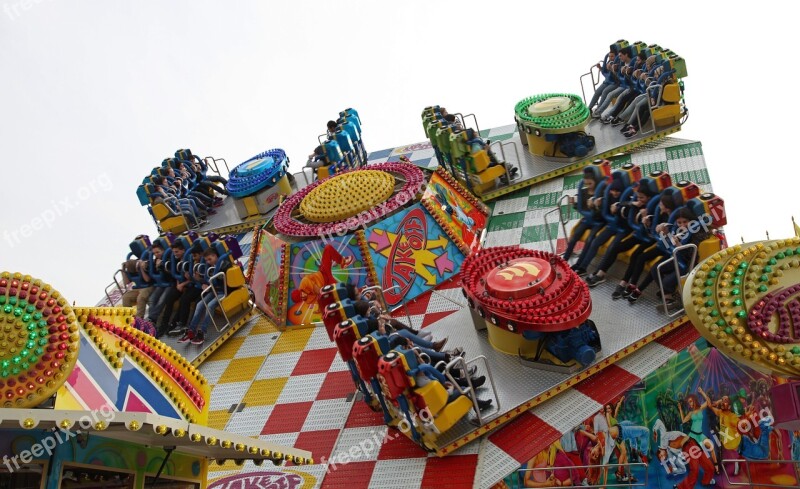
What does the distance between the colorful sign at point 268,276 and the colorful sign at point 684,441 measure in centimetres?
445

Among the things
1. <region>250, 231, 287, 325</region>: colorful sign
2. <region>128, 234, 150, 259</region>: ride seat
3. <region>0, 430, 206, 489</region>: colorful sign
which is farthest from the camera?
<region>128, 234, 150, 259</region>: ride seat

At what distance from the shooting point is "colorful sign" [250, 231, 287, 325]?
10309mm

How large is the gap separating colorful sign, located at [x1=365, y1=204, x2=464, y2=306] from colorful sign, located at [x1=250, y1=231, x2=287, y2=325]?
1.28m

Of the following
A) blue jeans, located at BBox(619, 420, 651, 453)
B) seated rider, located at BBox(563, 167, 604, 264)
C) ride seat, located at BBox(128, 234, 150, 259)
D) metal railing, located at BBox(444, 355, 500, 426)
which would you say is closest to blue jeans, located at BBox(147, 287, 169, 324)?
ride seat, located at BBox(128, 234, 150, 259)

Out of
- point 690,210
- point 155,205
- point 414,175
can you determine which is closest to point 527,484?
point 690,210

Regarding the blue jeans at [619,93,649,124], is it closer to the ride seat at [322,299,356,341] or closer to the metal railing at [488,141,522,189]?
the metal railing at [488,141,522,189]

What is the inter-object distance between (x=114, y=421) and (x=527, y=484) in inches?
157

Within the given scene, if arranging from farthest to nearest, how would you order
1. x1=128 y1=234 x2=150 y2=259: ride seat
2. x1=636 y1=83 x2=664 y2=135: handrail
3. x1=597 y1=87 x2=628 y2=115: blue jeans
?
x1=597 y1=87 x2=628 y2=115: blue jeans → x1=636 y1=83 x2=664 y2=135: handrail → x1=128 y1=234 x2=150 y2=259: ride seat

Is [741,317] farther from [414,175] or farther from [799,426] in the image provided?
[414,175]

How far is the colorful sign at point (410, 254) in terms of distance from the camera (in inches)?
393

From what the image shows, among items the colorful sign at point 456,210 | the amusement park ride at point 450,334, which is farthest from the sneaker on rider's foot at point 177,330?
the colorful sign at point 456,210

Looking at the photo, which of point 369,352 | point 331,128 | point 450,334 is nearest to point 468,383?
point 369,352

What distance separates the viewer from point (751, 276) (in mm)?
A: 6027

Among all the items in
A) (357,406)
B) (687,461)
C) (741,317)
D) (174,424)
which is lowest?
(687,461)
